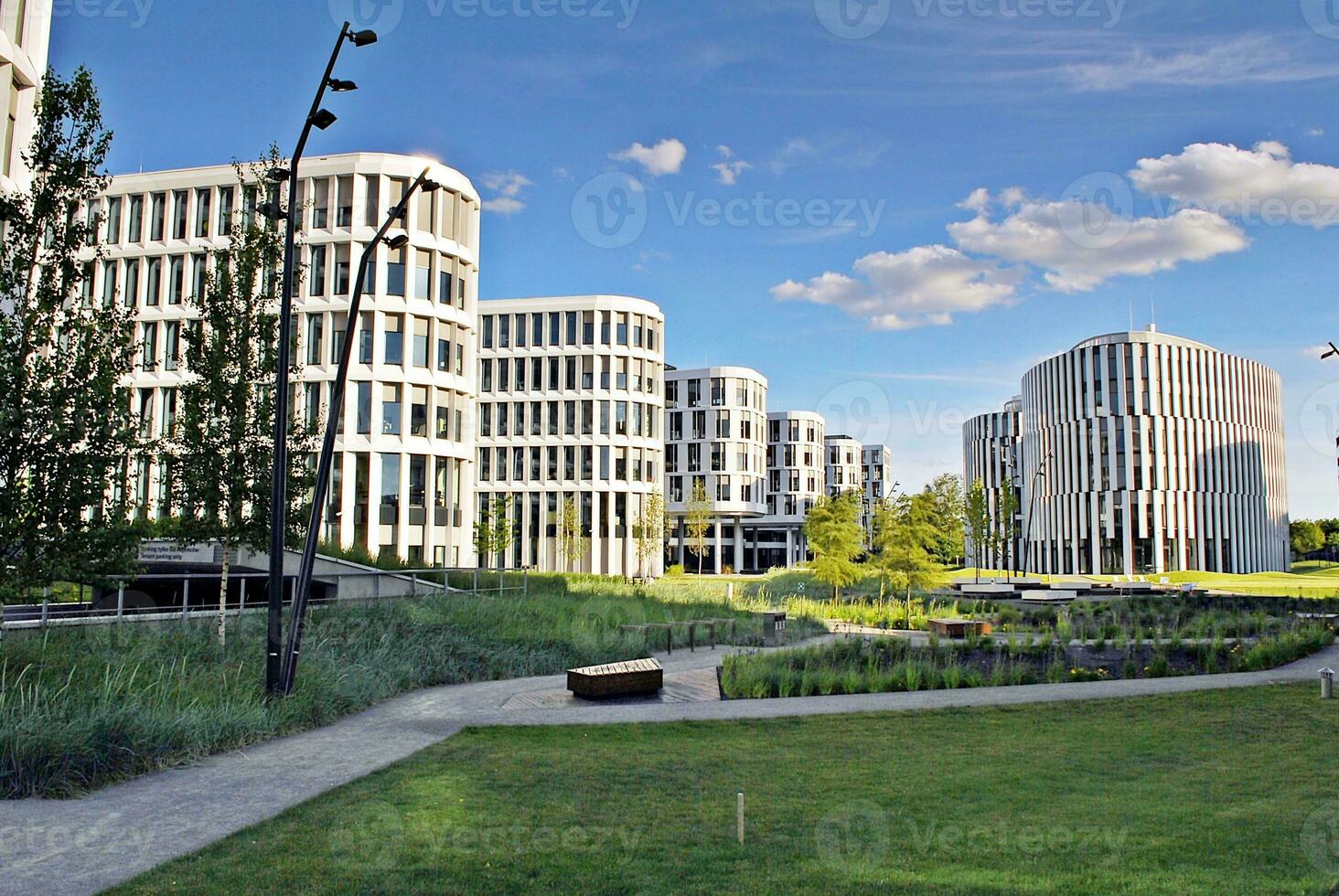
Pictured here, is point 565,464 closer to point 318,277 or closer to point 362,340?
point 362,340

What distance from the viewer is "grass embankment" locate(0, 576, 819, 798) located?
9.16m

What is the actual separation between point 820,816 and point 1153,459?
82306mm

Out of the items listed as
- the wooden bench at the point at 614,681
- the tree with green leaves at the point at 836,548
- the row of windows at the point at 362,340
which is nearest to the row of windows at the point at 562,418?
the row of windows at the point at 362,340

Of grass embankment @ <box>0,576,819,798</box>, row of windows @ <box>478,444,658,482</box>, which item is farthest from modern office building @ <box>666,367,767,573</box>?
grass embankment @ <box>0,576,819,798</box>

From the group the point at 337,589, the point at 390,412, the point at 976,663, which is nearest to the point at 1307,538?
the point at 390,412

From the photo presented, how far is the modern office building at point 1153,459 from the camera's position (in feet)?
264

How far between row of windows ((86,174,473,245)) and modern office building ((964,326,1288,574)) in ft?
191

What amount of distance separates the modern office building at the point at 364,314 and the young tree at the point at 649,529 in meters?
26.3

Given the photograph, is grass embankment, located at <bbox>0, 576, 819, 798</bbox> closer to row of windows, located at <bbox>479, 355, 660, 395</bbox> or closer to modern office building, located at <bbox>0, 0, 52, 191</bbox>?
modern office building, located at <bbox>0, 0, 52, 191</bbox>

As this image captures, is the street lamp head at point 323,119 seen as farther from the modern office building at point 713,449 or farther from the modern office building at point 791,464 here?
the modern office building at point 791,464

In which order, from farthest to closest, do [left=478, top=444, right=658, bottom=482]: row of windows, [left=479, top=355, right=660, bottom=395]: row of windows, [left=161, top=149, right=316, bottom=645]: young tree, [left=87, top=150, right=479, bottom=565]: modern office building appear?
[left=479, top=355, right=660, bottom=395]: row of windows, [left=478, top=444, right=658, bottom=482]: row of windows, [left=87, top=150, right=479, bottom=565]: modern office building, [left=161, top=149, right=316, bottom=645]: young tree

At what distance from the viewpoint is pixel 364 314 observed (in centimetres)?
4081

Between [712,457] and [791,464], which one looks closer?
[712,457]

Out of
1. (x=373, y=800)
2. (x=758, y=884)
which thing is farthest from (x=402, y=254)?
(x=758, y=884)
